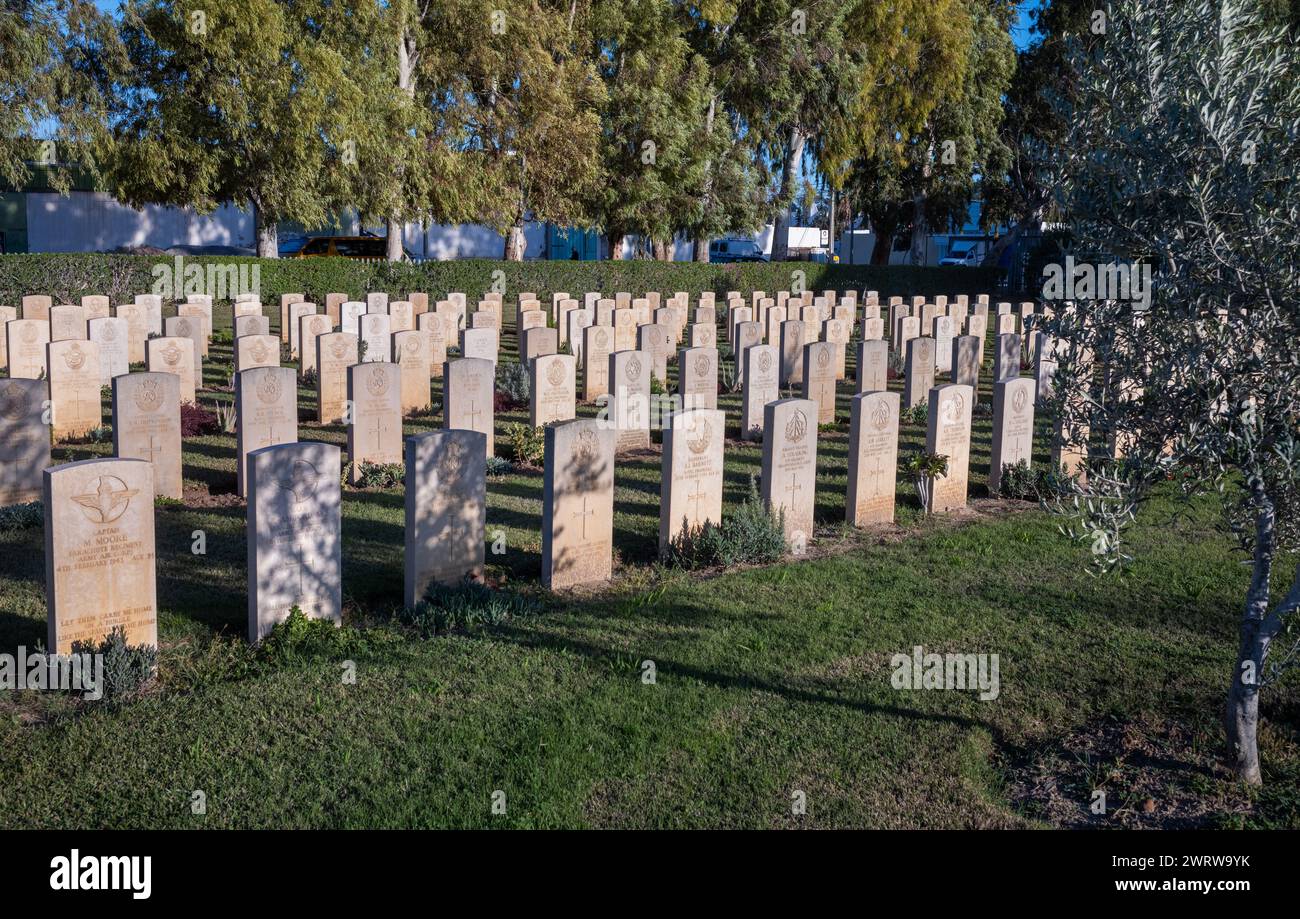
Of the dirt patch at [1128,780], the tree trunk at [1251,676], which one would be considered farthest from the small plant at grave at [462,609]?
the tree trunk at [1251,676]

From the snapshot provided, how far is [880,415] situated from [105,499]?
21.2 ft

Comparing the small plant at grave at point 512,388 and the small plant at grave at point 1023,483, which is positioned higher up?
the small plant at grave at point 512,388

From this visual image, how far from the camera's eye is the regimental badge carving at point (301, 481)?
23.7ft

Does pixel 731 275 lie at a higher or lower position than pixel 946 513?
higher

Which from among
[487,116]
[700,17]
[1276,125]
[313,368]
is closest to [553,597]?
[1276,125]

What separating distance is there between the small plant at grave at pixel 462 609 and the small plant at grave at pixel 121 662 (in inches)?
63.7

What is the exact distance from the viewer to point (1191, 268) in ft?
16.3

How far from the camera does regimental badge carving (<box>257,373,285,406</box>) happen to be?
10805 millimetres

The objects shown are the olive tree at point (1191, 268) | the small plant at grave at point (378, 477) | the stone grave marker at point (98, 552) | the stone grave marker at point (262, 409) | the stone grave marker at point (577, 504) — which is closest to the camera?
the olive tree at point (1191, 268)

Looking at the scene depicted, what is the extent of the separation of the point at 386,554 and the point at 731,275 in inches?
1141

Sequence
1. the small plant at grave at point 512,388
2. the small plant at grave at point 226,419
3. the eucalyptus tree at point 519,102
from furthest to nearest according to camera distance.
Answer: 1. the eucalyptus tree at point 519,102
2. the small plant at grave at point 512,388
3. the small plant at grave at point 226,419

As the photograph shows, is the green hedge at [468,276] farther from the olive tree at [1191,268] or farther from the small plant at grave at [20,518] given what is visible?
the olive tree at [1191,268]
